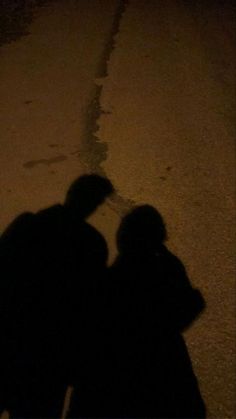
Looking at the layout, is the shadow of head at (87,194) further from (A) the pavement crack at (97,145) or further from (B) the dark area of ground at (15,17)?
(B) the dark area of ground at (15,17)

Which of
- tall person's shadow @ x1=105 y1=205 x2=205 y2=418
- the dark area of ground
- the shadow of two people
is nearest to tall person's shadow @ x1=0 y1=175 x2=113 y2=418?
the shadow of two people

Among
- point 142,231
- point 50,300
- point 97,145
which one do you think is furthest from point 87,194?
point 50,300

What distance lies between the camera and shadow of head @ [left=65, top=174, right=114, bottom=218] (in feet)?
13.1

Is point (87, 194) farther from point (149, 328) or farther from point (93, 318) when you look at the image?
point (149, 328)

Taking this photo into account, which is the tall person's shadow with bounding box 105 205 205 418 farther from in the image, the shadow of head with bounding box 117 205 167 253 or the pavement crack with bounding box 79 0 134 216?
the pavement crack with bounding box 79 0 134 216

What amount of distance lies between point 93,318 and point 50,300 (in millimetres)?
387

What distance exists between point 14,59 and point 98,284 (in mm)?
4708

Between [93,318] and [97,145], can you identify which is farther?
[97,145]

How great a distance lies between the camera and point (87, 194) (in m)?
4.12

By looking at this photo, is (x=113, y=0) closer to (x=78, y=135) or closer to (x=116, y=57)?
(x=116, y=57)

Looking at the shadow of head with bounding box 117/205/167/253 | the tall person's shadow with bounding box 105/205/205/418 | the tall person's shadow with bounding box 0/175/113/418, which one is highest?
the shadow of head with bounding box 117/205/167/253

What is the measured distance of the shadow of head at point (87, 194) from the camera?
4008mm

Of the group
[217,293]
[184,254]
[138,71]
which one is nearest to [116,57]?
[138,71]

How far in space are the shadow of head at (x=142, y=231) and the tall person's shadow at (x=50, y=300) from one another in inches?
8.9
